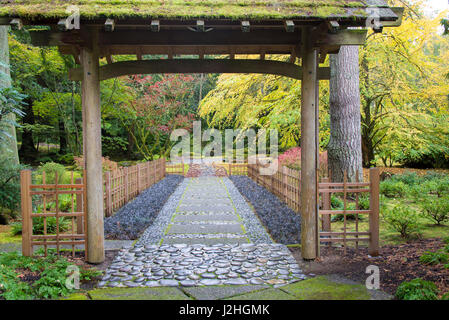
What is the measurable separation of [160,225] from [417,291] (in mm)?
5010

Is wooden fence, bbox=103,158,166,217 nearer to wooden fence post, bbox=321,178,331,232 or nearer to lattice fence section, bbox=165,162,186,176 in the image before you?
lattice fence section, bbox=165,162,186,176

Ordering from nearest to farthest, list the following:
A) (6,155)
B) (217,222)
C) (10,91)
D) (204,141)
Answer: (10,91) < (217,222) < (6,155) < (204,141)

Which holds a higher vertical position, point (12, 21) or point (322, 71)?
point (12, 21)

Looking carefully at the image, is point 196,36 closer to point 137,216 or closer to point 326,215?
point 326,215

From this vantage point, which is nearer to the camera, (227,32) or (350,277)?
(350,277)

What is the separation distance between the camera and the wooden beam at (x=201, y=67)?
5.09 meters

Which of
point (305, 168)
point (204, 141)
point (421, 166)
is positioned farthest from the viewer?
point (204, 141)

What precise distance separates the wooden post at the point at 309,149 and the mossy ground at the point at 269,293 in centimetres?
101

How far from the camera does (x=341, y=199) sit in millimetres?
8836

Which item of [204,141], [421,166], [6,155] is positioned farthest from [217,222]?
[204,141]

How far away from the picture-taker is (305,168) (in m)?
4.97

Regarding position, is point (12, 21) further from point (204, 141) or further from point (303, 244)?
point (204, 141)

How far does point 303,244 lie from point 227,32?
10.8 feet

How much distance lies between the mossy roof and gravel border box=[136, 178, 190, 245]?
12.1 feet
